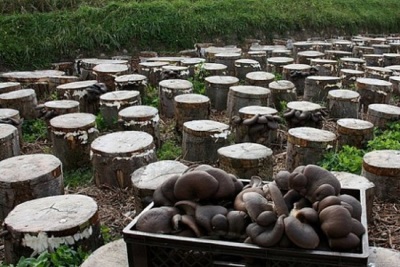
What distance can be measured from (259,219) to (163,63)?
6717 mm

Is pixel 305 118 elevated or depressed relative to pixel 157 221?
depressed

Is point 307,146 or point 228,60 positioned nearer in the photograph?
point 307,146

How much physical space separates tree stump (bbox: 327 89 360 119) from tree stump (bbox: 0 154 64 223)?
4.37 m

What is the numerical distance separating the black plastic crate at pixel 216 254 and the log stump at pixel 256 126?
10.2 ft

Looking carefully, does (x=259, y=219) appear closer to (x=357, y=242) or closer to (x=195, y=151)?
(x=357, y=242)

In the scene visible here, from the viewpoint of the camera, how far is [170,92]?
6598mm

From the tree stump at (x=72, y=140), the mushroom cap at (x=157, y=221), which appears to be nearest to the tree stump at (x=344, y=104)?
the tree stump at (x=72, y=140)

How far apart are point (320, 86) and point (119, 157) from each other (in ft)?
14.3

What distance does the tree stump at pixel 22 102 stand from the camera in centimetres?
607

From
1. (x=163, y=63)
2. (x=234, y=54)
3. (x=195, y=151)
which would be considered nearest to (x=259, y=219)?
(x=195, y=151)

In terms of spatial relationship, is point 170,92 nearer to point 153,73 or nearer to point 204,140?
point 153,73

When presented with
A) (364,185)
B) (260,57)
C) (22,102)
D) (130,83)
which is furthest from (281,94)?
(22,102)

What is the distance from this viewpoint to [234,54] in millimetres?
9336

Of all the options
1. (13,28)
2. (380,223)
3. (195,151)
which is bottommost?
(380,223)
